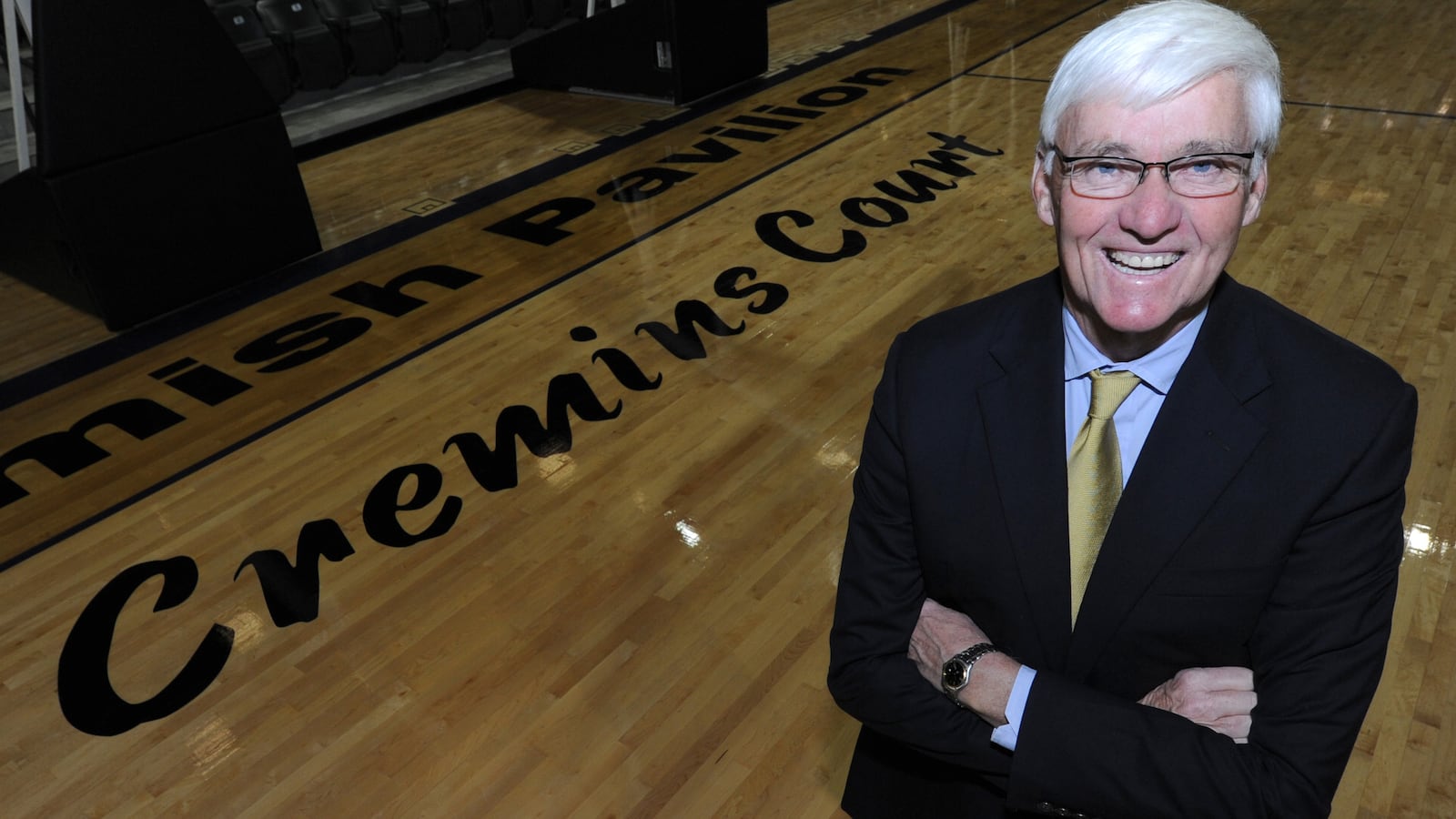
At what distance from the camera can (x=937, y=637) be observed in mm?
1230

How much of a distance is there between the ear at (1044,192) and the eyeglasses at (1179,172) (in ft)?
0.26

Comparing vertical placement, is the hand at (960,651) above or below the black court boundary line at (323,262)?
above

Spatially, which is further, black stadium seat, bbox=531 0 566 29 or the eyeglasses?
black stadium seat, bbox=531 0 566 29

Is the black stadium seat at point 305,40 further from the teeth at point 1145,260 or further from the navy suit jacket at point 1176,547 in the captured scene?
the teeth at point 1145,260

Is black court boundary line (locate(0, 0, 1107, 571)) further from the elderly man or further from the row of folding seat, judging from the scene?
the row of folding seat

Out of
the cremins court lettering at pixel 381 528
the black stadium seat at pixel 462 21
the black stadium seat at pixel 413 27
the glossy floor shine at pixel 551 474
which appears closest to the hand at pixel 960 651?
the glossy floor shine at pixel 551 474

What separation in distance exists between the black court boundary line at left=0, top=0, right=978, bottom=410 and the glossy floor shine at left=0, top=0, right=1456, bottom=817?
28mm

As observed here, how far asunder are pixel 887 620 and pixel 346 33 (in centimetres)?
767

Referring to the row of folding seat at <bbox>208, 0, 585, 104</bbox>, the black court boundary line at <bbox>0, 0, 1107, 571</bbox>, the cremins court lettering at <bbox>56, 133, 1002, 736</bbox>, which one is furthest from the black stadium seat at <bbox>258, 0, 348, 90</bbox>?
the black court boundary line at <bbox>0, 0, 1107, 571</bbox>

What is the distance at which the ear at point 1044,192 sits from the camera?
1.11 m

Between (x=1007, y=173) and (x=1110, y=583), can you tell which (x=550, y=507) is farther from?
(x=1007, y=173)

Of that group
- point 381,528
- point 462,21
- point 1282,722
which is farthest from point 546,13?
point 1282,722

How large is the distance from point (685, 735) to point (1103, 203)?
1.69m

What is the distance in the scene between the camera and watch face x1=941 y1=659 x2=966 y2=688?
46.6 inches
